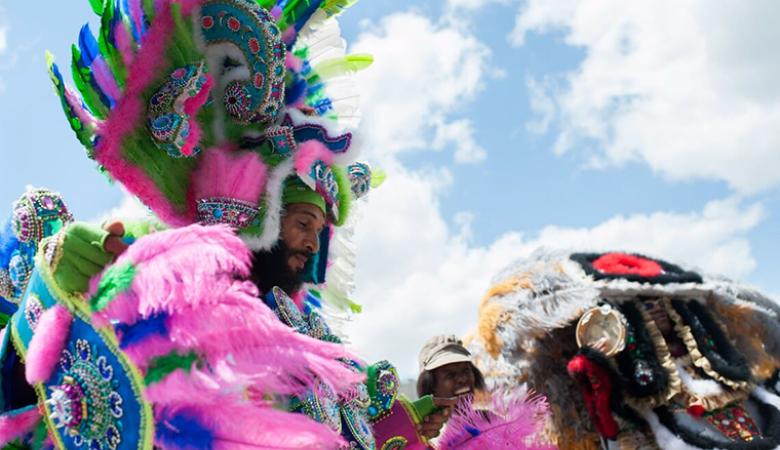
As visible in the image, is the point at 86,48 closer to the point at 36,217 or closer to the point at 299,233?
the point at 36,217

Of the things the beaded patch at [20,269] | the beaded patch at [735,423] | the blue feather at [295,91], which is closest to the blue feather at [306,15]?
the blue feather at [295,91]

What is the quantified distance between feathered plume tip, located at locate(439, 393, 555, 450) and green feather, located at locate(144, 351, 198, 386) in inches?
59.2

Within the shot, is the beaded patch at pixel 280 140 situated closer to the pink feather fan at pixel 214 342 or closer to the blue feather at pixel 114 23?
the blue feather at pixel 114 23

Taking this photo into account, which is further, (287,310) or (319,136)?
(319,136)

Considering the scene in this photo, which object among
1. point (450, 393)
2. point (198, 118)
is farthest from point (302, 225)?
point (450, 393)

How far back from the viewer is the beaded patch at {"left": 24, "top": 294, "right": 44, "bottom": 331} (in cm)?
155

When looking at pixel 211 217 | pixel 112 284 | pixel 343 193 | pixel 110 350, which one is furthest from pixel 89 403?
pixel 343 193

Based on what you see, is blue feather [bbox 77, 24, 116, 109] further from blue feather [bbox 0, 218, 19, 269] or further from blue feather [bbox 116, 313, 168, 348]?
blue feather [bbox 116, 313, 168, 348]

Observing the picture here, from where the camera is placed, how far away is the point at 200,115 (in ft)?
7.20

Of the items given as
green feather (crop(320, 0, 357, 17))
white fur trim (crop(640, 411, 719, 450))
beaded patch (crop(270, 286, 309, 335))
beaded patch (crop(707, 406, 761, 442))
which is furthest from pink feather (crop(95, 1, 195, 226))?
beaded patch (crop(707, 406, 761, 442))

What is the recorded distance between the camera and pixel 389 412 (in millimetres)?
2457

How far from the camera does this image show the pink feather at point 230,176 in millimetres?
2088

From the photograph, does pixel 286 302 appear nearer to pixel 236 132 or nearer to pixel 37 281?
pixel 236 132

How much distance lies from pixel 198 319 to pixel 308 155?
0.98m
